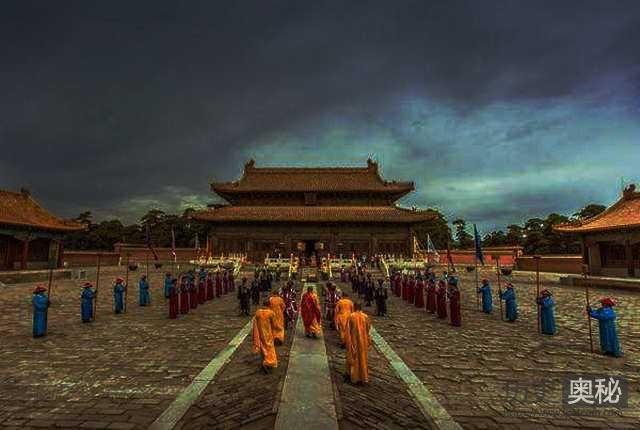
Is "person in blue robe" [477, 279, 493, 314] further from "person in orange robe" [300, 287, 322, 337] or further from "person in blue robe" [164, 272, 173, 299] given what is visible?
"person in blue robe" [164, 272, 173, 299]

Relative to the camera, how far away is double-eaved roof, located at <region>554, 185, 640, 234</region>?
69.3 ft

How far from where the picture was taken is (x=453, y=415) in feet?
15.7

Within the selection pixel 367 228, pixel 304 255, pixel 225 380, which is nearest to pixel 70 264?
pixel 304 255

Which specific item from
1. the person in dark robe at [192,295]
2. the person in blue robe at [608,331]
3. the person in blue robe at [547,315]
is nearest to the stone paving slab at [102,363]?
the person in dark robe at [192,295]

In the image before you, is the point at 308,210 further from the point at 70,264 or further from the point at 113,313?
the point at 113,313

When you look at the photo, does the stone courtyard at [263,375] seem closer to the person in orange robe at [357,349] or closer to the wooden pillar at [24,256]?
the person in orange robe at [357,349]

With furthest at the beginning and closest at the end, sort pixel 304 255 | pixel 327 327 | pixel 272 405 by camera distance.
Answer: pixel 304 255 → pixel 327 327 → pixel 272 405

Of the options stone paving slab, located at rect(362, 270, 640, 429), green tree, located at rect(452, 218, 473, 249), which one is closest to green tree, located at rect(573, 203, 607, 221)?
green tree, located at rect(452, 218, 473, 249)

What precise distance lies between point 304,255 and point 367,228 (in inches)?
259

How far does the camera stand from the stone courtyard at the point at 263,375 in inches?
183

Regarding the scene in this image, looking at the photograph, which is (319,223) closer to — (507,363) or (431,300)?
(431,300)

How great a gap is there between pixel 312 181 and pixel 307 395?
114ft

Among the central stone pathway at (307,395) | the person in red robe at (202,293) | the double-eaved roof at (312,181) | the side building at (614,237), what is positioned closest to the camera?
the central stone pathway at (307,395)

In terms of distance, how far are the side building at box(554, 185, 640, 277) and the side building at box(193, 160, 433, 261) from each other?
12.3m
